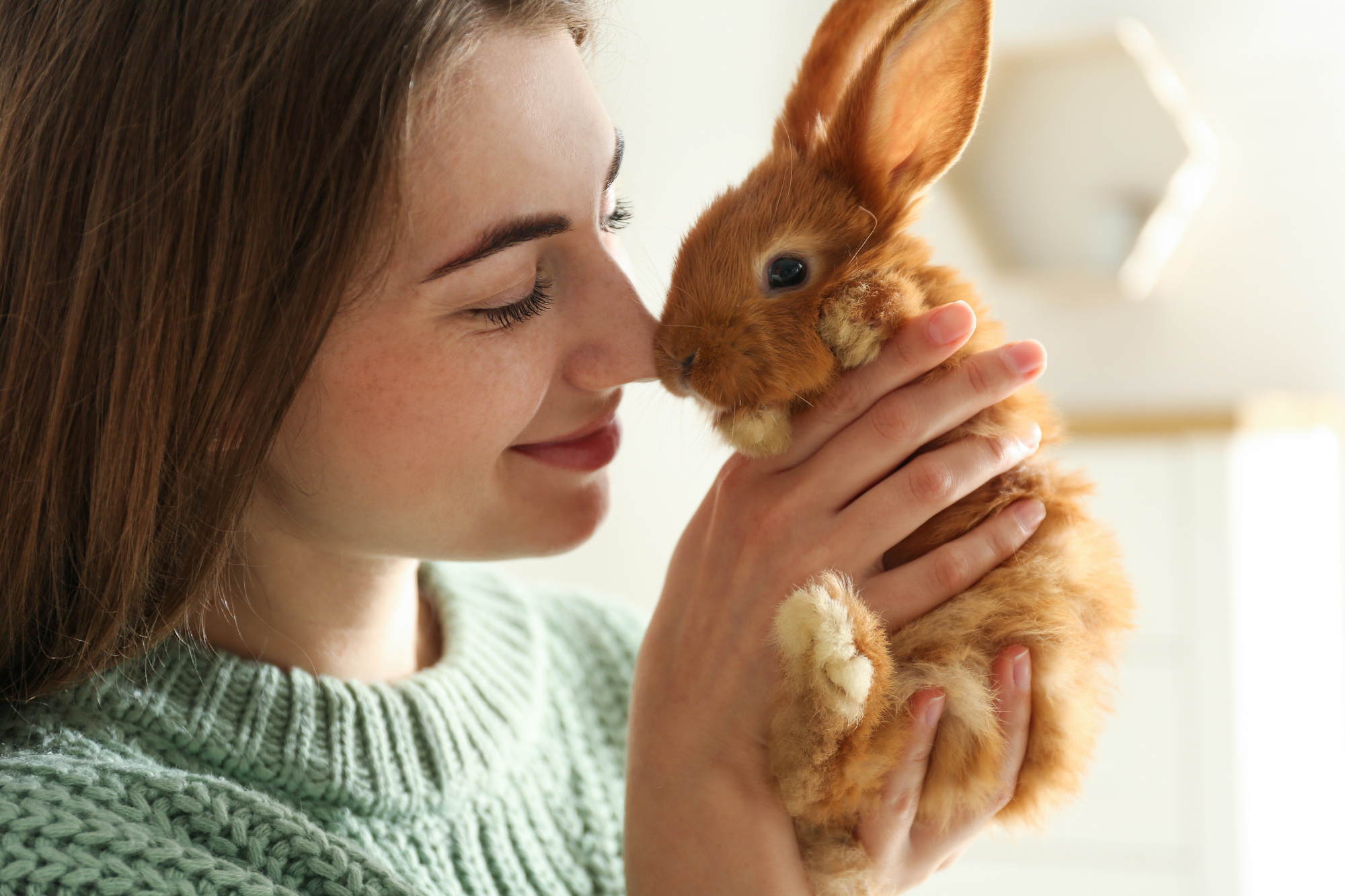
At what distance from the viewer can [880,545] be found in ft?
3.06

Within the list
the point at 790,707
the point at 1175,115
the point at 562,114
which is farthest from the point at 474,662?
the point at 1175,115

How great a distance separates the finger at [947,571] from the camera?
0.91 meters

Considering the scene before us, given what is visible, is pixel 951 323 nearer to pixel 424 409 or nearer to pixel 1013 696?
pixel 1013 696

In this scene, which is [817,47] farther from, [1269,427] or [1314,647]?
[1314,647]

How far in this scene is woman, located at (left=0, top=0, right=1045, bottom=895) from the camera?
833mm

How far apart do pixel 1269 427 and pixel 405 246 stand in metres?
1.81

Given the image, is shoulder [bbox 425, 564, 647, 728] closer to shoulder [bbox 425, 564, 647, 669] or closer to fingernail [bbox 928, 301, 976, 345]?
shoulder [bbox 425, 564, 647, 669]

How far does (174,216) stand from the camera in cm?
83

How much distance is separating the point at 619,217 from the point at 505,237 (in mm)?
235

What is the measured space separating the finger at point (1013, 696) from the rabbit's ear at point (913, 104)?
429 mm

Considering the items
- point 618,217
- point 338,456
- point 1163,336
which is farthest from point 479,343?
point 1163,336

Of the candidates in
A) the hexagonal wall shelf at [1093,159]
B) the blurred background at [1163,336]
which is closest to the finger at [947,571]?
the blurred background at [1163,336]

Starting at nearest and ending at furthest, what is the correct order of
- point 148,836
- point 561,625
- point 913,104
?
point 148,836
point 913,104
point 561,625

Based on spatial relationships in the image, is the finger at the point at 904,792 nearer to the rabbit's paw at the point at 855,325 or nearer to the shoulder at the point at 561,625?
the rabbit's paw at the point at 855,325
